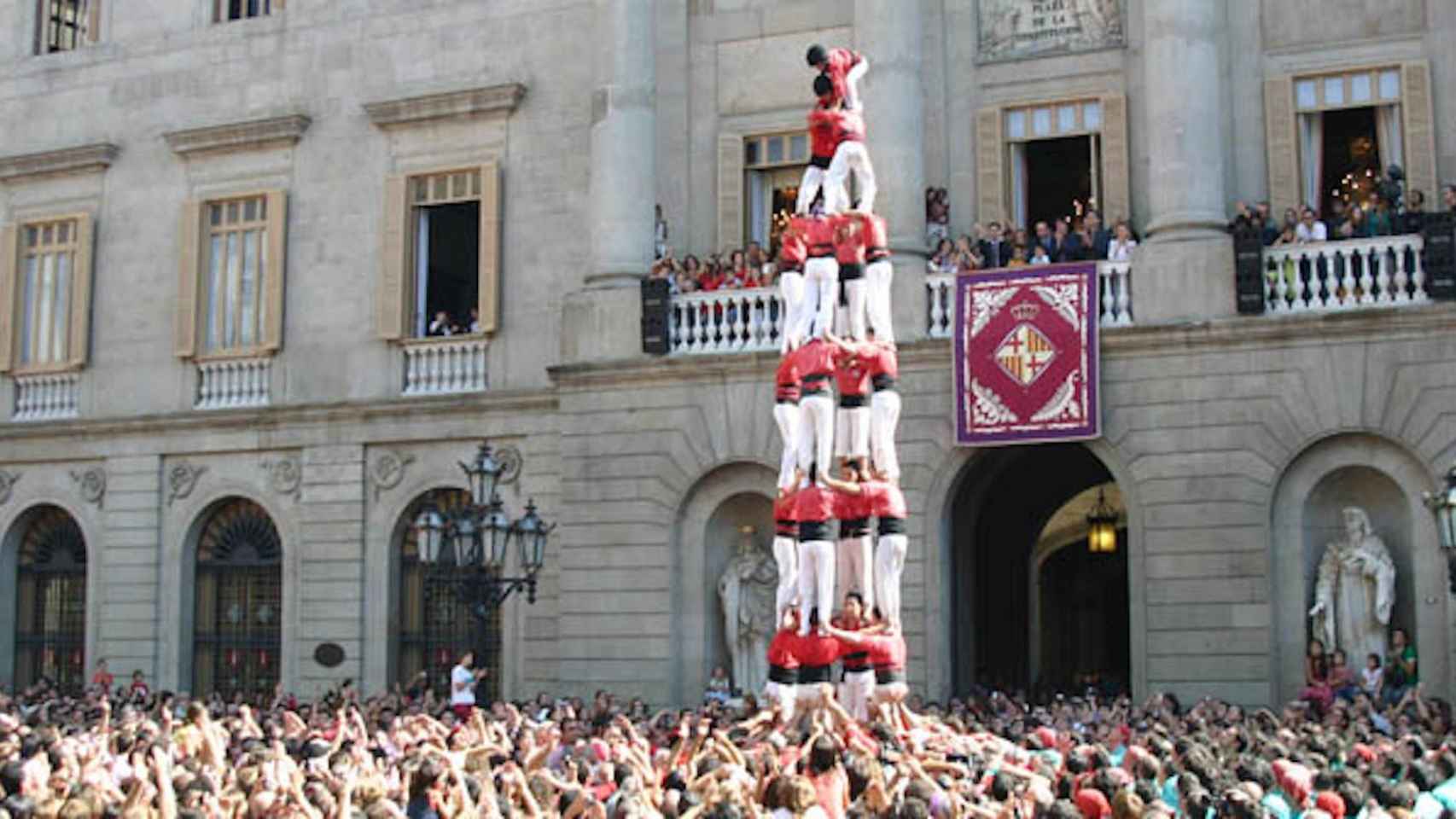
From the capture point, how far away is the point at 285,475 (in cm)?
3597

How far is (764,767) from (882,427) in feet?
20.6

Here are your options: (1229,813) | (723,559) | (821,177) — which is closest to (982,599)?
(723,559)

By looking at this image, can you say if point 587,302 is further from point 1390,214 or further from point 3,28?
point 3,28

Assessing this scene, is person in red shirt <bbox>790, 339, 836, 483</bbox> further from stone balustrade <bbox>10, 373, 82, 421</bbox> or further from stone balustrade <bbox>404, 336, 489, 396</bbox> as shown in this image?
stone balustrade <bbox>10, 373, 82, 421</bbox>

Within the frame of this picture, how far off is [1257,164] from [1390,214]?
2615 mm

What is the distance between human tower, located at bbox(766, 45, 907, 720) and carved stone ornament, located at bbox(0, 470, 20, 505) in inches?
894

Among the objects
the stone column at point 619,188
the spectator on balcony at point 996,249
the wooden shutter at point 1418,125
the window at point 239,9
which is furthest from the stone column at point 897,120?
the window at point 239,9

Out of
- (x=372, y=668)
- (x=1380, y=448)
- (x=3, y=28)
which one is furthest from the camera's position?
(x=3, y=28)

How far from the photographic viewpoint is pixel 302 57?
37.0 metres

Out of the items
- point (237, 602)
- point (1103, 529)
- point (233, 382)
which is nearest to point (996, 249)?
point (1103, 529)

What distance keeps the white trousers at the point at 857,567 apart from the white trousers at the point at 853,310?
2227 millimetres

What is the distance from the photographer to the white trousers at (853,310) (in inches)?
838

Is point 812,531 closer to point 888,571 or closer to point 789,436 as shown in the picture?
point 888,571

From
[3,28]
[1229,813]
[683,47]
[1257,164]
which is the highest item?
[3,28]
